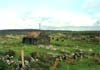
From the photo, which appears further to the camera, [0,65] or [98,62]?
[98,62]

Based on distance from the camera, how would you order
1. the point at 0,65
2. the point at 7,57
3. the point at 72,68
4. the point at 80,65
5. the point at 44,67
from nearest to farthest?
the point at 0,65 → the point at 44,67 → the point at 72,68 → the point at 80,65 → the point at 7,57

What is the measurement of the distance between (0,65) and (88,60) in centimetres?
1819

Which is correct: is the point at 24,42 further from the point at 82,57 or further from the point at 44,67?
the point at 44,67

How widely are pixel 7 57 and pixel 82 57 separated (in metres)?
12.2

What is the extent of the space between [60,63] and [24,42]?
3374 cm

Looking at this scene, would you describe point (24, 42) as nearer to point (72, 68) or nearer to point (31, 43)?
point (31, 43)

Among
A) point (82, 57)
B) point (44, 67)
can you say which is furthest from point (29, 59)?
point (82, 57)

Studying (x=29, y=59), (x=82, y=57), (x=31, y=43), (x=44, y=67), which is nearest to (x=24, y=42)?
(x=31, y=43)

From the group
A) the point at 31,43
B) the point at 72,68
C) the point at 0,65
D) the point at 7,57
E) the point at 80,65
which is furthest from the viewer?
the point at 31,43

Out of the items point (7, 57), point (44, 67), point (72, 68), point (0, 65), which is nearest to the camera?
point (0, 65)

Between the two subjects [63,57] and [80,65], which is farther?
[63,57]

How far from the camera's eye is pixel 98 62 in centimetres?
4716

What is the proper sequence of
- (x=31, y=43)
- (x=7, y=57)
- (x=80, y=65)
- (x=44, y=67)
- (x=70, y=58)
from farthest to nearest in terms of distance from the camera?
(x=31, y=43) → (x=70, y=58) → (x=7, y=57) → (x=80, y=65) → (x=44, y=67)

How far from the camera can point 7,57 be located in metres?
47.9
